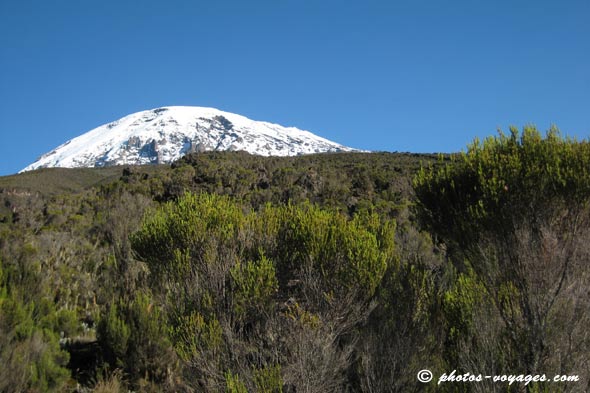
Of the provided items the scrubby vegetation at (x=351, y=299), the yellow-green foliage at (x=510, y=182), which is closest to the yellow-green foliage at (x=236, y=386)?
the scrubby vegetation at (x=351, y=299)

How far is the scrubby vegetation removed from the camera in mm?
6887

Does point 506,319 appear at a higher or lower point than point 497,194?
lower

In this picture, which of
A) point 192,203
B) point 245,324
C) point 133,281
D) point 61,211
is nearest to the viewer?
point 245,324

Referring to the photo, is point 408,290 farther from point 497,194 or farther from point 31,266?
point 31,266

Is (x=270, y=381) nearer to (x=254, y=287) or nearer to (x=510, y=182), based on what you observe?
(x=254, y=287)

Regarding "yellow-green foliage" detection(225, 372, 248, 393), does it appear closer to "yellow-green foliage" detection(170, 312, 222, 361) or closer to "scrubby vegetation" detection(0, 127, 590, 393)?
"scrubby vegetation" detection(0, 127, 590, 393)

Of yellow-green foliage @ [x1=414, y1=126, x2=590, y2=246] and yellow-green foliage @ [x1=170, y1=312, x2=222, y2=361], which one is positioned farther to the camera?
yellow-green foliage @ [x1=170, y1=312, x2=222, y2=361]

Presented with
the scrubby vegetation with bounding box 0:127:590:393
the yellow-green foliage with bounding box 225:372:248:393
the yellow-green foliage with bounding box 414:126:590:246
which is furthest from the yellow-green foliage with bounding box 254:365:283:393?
the yellow-green foliage with bounding box 414:126:590:246

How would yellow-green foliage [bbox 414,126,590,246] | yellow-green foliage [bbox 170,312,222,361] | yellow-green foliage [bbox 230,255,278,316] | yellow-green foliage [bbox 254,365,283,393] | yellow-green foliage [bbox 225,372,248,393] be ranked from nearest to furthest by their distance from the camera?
yellow-green foliage [bbox 225,372,248,393]
yellow-green foliage [bbox 254,365,283,393]
yellow-green foliage [bbox 414,126,590,246]
yellow-green foliage [bbox 170,312,222,361]
yellow-green foliage [bbox 230,255,278,316]

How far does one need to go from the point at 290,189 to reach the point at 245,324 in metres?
26.1

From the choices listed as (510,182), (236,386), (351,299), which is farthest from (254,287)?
(510,182)

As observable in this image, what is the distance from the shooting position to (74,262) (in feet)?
69.2

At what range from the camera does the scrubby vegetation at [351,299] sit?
22.6ft

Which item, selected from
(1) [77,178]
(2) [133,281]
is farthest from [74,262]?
(1) [77,178]
